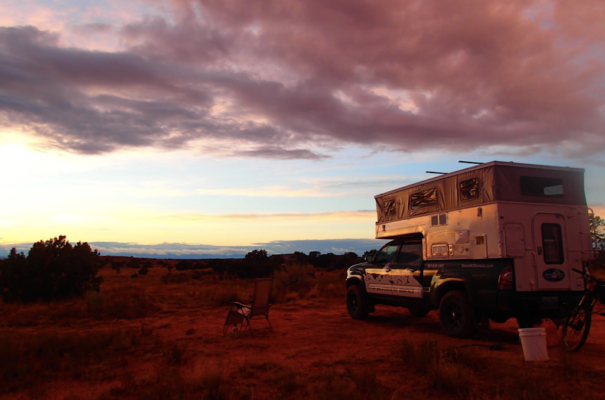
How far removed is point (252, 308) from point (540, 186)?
6.64m

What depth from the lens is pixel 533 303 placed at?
25.7 feet

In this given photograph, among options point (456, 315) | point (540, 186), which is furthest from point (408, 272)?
point (540, 186)

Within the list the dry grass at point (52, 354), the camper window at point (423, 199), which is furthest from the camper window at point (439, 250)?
the dry grass at point (52, 354)

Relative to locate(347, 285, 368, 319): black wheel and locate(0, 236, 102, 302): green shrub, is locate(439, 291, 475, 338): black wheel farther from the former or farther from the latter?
locate(0, 236, 102, 302): green shrub

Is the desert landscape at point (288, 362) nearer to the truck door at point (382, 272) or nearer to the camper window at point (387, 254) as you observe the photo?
the truck door at point (382, 272)

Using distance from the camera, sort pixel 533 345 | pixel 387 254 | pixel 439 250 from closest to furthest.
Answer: pixel 533 345, pixel 439 250, pixel 387 254

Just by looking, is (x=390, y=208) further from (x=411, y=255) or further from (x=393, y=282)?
(x=393, y=282)

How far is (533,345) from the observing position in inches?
263

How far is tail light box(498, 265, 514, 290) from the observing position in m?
7.81

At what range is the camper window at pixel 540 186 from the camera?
8.37 metres

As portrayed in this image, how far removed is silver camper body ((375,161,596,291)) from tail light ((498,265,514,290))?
0.10 metres

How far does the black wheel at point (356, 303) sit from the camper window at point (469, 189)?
14.3 ft

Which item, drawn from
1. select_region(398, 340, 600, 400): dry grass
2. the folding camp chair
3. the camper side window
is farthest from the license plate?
the folding camp chair

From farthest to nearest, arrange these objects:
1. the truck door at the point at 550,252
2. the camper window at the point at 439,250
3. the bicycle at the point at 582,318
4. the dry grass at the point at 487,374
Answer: the camper window at the point at 439,250, the truck door at the point at 550,252, the bicycle at the point at 582,318, the dry grass at the point at 487,374
